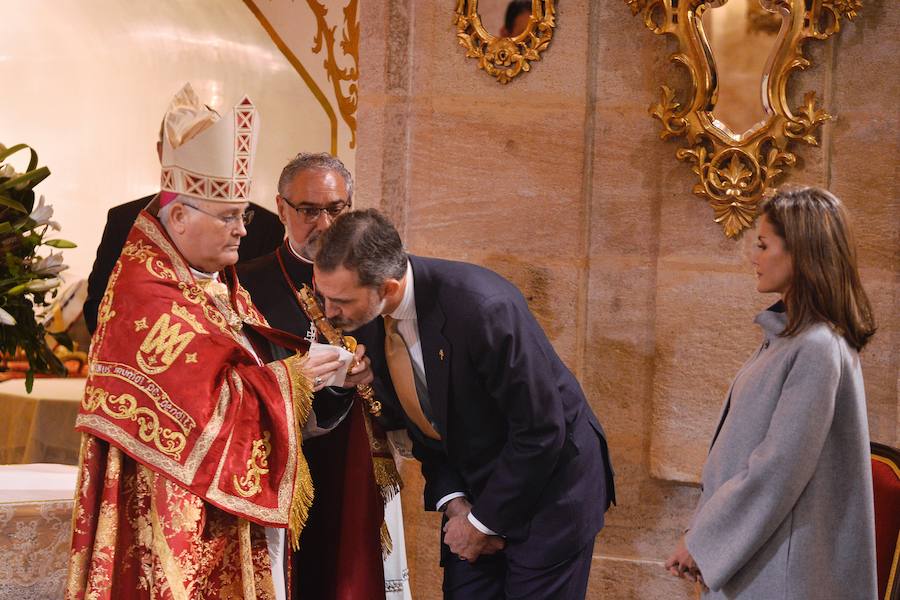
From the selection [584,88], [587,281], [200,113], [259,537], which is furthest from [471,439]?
[584,88]

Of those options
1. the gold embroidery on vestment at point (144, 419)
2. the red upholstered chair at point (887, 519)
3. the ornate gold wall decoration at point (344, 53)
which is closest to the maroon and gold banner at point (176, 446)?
the gold embroidery on vestment at point (144, 419)

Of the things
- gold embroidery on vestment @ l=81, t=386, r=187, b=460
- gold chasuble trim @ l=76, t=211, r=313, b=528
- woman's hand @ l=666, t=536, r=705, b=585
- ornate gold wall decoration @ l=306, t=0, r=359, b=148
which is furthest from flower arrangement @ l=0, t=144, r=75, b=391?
ornate gold wall decoration @ l=306, t=0, r=359, b=148

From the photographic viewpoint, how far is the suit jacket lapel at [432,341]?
103 inches

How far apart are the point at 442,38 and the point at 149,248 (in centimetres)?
193

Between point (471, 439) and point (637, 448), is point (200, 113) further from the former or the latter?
point (637, 448)

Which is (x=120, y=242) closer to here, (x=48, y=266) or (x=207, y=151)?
(x=48, y=266)

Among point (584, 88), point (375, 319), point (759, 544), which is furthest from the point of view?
point (584, 88)

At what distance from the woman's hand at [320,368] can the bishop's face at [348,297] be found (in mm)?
167

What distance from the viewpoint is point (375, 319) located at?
282 centimetres

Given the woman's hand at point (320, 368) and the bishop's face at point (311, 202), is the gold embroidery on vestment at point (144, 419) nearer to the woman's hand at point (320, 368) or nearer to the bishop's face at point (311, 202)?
the woman's hand at point (320, 368)

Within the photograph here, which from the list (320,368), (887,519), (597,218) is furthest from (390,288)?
(597,218)

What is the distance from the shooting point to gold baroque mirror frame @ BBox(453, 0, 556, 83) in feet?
13.6

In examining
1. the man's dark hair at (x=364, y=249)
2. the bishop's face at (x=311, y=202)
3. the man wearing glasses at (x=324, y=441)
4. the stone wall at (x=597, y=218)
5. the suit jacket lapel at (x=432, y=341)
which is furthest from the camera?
the stone wall at (x=597, y=218)

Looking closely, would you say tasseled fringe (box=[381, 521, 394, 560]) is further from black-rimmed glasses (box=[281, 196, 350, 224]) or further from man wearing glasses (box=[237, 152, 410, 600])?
black-rimmed glasses (box=[281, 196, 350, 224])
